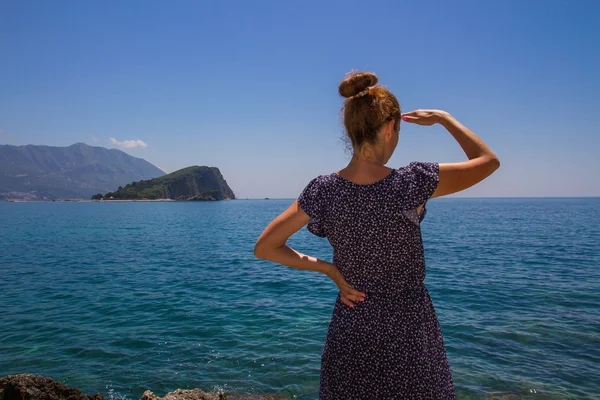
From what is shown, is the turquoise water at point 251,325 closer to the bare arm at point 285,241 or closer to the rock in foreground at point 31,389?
the rock in foreground at point 31,389

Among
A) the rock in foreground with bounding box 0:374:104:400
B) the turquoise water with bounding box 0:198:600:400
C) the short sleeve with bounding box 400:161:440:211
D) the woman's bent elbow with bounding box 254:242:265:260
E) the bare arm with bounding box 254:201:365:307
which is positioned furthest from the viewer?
the turquoise water with bounding box 0:198:600:400

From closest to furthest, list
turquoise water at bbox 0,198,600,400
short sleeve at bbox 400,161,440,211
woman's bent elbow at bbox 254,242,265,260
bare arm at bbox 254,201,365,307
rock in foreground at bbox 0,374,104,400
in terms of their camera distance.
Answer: short sleeve at bbox 400,161,440,211 → bare arm at bbox 254,201,365,307 → woman's bent elbow at bbox 254,242,265,260 → rock in foreground at bbox 0,374,104,400 → turquoise water at bbox 0,198,600,400

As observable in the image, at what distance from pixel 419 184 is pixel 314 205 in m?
0.61

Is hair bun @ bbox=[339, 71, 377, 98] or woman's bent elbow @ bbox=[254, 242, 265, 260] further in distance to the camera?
woman's bent elbow @ bbox=[254, 242, 265, 260]

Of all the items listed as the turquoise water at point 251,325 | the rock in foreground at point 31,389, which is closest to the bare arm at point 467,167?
the rock in foreground at point 31,389

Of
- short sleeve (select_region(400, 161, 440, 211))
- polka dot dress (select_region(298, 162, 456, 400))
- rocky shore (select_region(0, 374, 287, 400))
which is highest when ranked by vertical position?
short sleeve (select_region(400, 161, 440, 211))

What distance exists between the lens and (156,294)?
18156mm

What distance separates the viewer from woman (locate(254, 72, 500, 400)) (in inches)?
91.0

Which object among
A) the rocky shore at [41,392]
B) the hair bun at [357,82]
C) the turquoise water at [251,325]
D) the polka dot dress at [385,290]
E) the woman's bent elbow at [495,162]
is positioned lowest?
the turquoise water at [251,325]

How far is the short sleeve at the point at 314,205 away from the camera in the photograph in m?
2.45

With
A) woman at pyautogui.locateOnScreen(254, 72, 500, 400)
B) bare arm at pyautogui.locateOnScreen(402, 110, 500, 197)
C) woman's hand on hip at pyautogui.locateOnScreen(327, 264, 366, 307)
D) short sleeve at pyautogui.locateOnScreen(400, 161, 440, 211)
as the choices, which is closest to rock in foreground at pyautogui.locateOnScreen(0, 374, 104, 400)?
woman at pyautogui.locateOnScreen(254, 72, 500, 400)

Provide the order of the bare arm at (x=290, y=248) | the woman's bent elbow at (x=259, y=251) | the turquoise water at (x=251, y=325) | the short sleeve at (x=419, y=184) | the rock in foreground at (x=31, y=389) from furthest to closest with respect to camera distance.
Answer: the turquoise water at (x=251, y=325) → the rock in foreground at (x=31, y=389) → the woman's bent elbow at (x=259, y=251) → the bare arm at (x=290, y=248) → the short sleeve at (x=419, y=184)

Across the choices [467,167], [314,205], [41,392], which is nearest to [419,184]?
[467,167]

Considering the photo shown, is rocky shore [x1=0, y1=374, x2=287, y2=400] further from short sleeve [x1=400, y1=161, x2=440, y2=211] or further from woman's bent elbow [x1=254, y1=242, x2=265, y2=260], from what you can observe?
short sleeve [x1=400, y1=161, x2=440, y2=211]
